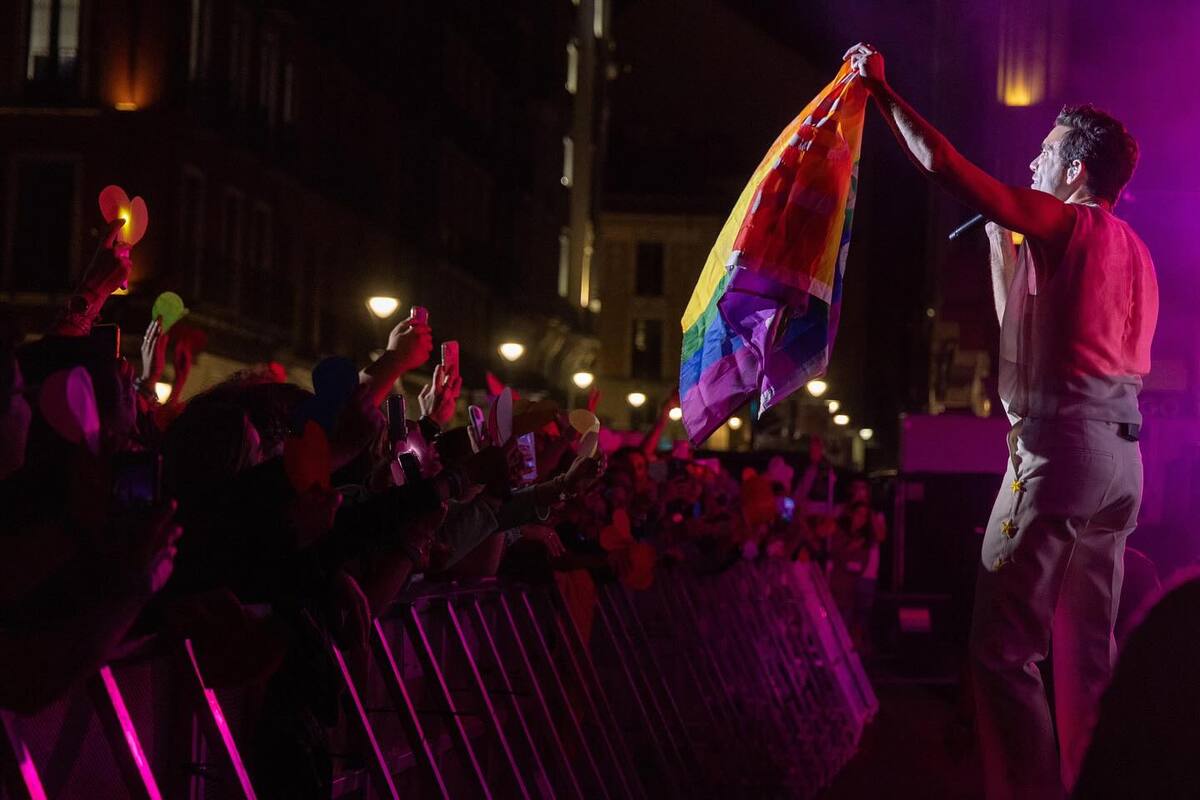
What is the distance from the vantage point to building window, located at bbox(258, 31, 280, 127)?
3549 centimetres

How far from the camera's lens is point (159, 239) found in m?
31.2

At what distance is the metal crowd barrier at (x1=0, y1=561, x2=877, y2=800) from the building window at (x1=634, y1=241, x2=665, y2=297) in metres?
65.1

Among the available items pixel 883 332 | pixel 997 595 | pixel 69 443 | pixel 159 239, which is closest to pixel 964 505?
pixel 159 239

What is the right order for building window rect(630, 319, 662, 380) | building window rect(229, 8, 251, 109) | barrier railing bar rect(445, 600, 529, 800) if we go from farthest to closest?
building window rect(630, 319, 662, 380) < building window rect(229, 8, 251, 109) < barrier railing bar rect(445, 600, 529, 800)

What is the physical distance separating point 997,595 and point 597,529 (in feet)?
15.3

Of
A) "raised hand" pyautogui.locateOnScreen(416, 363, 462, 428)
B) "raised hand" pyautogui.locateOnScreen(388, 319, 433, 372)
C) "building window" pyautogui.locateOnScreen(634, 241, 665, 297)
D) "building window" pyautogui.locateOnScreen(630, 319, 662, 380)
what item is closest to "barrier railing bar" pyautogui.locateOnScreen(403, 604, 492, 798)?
"raised hand" pyautogui.locateOnScreen(388, 319, 433, 372)

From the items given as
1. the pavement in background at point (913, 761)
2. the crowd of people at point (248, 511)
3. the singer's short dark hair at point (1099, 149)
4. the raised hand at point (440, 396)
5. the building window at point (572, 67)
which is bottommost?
the pavement in background at point (913, 761)

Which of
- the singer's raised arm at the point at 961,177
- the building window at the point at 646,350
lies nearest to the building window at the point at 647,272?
the building window at the point at 646,350

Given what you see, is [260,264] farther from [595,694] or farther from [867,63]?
[867,63]

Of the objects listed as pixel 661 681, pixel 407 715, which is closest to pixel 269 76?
pixel 661 681

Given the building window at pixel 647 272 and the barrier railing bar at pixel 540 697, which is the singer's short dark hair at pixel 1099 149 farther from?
the building window at pixel 647 272

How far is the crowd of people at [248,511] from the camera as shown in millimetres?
2986

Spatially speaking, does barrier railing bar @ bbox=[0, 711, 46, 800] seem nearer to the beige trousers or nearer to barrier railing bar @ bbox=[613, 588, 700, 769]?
the beige trousers

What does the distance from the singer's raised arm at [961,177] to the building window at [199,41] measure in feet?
93.4
